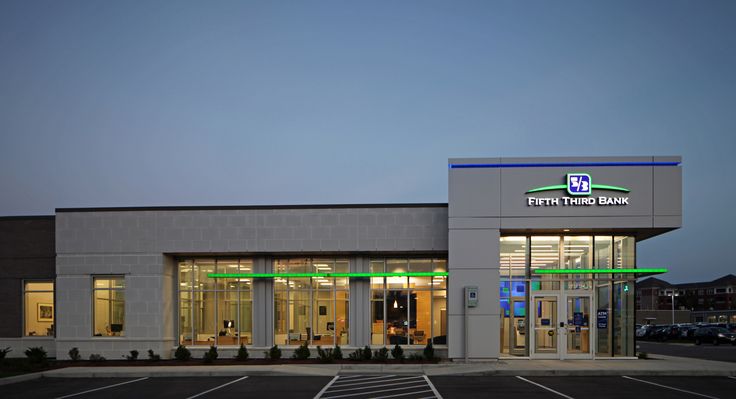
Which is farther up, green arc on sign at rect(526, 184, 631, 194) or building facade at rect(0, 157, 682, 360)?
green arc on sign at rect(526, 184, 631, 194)

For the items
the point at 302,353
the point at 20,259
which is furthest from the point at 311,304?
the point at 20,259

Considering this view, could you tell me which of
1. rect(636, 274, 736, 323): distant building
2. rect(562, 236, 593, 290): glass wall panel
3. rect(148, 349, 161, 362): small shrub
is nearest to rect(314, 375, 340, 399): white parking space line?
rect(148, 349, 161, 362): small shrub

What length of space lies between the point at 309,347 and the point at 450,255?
6.42 meters

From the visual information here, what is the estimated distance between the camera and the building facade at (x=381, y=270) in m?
21.1

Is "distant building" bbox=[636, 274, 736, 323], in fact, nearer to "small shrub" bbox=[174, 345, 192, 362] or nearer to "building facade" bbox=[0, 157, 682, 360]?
"building facade" bbox=[0, 157, 682, 360]

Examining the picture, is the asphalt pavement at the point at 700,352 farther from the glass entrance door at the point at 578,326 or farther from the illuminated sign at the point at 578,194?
the illuminated sign at the point at 578,194

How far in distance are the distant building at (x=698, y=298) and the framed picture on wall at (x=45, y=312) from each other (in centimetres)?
9967

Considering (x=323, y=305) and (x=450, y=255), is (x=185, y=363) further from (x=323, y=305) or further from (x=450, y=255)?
(x=450, y=255)

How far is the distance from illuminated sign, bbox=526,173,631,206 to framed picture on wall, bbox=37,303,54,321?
1844 centimetres

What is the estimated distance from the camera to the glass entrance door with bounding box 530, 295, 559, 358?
21.8 meters

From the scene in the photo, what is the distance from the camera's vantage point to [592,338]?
21703 mm

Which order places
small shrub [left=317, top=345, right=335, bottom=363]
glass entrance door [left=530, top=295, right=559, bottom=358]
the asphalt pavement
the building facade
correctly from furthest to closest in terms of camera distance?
the asphalt pavement, glass entrance door [left=530, top=295, right=559, bottom=358], small shrub [left=317, top=345, right=335, bottom=363], the building facade

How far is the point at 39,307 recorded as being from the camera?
79.0 ft

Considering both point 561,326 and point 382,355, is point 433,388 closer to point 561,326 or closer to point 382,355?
point 382,355
